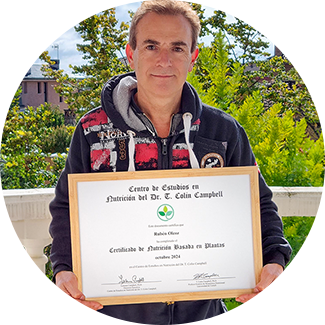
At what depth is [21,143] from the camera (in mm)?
1777

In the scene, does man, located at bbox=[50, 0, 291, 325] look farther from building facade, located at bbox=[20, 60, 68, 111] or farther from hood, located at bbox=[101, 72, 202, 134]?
building facade, located at bbox=[20, 60, 68, 111]

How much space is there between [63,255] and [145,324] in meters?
0.45

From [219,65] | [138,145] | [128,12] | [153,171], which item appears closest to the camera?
[153,171]

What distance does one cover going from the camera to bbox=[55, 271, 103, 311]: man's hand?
1.40 meters

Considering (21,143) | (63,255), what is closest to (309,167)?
(63,255)

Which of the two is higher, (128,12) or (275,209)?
(128,12)

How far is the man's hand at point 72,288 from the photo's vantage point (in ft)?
4.60

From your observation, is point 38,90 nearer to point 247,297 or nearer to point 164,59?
point 164,59

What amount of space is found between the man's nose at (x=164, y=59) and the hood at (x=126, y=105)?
16 cm

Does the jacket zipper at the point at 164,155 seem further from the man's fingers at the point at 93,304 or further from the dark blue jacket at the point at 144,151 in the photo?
the man's fingers at the point at 93,304

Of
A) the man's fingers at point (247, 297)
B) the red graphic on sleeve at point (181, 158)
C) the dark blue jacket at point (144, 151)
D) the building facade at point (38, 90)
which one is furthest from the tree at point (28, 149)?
the man's fingers at point (247, 297)

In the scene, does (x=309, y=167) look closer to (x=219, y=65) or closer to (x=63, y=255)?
(x=219, y=65)

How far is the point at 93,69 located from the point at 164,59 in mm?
483

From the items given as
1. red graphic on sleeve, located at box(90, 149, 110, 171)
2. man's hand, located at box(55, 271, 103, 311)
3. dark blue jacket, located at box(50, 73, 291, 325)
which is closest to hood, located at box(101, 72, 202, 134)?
dark blue jacket, located at box(50, 73, 291, 325)
